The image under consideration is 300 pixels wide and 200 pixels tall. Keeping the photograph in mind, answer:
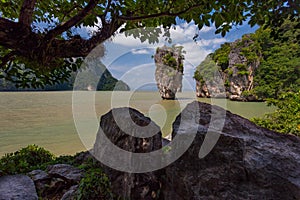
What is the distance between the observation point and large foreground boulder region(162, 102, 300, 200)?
7.73ft

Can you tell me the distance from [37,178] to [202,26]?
3.86 meters

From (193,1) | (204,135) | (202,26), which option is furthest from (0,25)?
(204,135)

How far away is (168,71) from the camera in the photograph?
41.3m

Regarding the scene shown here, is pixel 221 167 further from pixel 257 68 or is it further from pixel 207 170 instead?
pixel 257 68

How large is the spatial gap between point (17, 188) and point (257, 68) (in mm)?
39284

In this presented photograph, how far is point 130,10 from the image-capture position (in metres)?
2.57

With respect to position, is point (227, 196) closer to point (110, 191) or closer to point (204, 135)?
point (204, 135)

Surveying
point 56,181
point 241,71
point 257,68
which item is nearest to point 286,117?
point 56,181

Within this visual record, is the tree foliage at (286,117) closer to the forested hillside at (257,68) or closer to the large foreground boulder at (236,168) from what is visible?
the large foreground boulder at (236,168)

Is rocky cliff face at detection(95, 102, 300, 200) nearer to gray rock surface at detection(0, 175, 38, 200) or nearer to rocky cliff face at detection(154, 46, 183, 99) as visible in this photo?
gray rock surface at detection(0, 175, 38, 200)

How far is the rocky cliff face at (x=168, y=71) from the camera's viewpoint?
121 feet

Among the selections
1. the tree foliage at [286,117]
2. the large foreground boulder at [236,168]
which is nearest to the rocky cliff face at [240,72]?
the tree foliage at [286,117]

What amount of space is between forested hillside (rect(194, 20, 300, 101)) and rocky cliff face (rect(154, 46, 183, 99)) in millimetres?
4986

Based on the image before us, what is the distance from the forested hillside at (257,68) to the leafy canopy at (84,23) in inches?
1074
